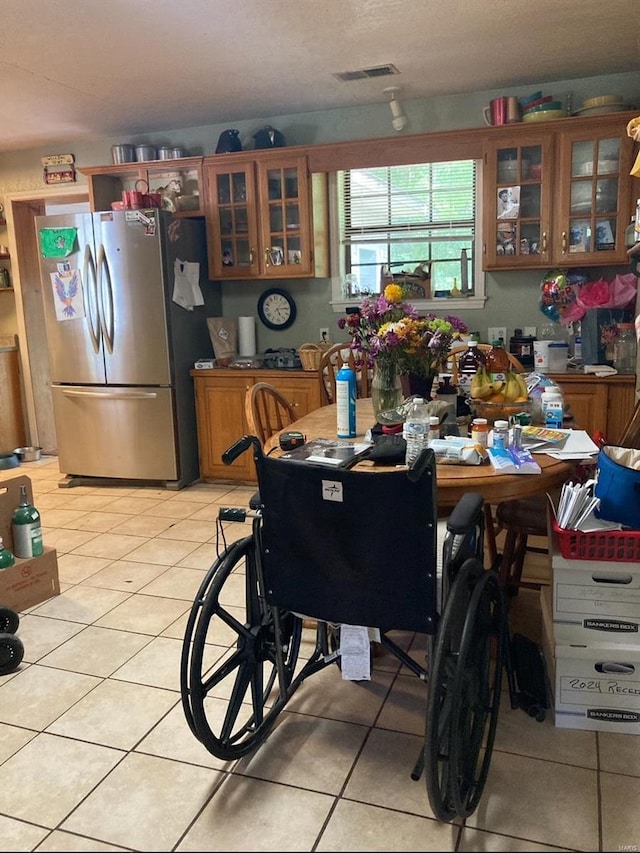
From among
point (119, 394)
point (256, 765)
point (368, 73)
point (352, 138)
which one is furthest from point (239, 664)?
point (352, 138)

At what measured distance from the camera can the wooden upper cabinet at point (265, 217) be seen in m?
4.41

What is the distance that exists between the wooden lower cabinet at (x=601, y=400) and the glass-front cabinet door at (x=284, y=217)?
1786 mm

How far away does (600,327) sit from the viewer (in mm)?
4027

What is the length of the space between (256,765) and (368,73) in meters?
3.47

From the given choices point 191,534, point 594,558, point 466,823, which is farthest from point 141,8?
point 466,823

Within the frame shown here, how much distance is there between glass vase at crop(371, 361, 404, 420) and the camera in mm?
2455

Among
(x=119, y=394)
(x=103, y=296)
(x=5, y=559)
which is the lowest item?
(x=5, y=559)

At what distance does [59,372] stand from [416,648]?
3329 millimetres

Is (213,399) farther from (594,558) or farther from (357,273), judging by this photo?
(594,558)

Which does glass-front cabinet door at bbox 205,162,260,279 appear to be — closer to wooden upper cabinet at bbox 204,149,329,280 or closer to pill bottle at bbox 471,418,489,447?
wooden upper cabinet at bbox 204,149,329,280

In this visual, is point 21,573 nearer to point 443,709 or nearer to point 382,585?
point 382,585

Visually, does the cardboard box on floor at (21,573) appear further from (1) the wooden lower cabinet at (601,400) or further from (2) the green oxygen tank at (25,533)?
(1) the wooden lower cabinet at (601,400)

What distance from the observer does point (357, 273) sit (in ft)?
15.6

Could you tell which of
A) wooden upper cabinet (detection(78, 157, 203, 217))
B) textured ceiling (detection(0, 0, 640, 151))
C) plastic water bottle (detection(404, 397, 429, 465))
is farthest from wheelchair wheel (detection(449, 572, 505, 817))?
wooden upper cabinet (detection(78, 157, 203, 217))
